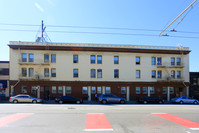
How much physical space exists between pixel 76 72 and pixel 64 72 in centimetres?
222

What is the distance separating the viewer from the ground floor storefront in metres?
21.5

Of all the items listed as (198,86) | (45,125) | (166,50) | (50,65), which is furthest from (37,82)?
(198,86)

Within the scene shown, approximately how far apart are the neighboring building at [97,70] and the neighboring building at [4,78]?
1848 millimetres

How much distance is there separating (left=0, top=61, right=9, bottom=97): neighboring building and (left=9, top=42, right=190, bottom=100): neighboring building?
6.06ft

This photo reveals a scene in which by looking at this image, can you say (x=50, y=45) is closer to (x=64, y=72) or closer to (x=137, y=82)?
(x=64, y=72)

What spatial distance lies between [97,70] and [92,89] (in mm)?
3730

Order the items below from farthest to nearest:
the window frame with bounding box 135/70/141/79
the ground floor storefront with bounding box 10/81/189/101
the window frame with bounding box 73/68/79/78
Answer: the window frame with bounding box 135/70/141/79 → the window frame with bounding box 73/68/79/78 → the ground floor storefront with bounding box 10/81/189/101

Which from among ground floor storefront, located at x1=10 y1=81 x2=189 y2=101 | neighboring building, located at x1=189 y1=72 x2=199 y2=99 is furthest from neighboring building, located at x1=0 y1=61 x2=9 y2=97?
neighboring building, located at x1=189 y1=72 x2=199 y2=99

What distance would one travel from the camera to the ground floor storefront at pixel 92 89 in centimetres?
2148

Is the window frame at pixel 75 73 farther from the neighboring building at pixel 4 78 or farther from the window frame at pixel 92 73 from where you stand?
the neighboring building at pixel 4 78

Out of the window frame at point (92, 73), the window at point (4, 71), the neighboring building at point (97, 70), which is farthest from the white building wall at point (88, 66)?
the window at point (4, 71)

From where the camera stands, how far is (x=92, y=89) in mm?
22312

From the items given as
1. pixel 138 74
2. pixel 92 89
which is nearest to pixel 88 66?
pixel 92 89

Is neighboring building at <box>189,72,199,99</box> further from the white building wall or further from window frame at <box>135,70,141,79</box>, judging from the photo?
window frame at <box>135,70,141,79</box>
